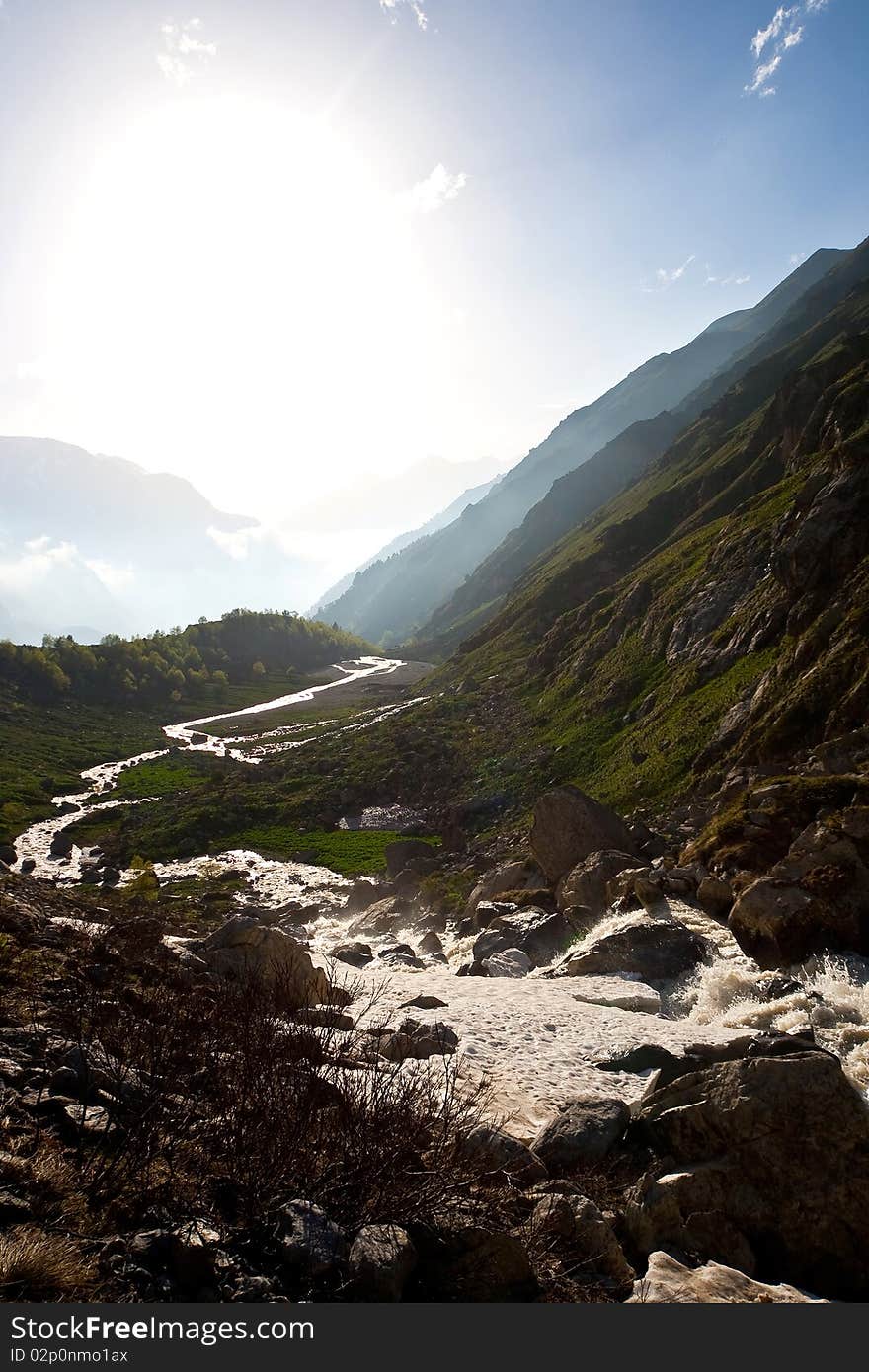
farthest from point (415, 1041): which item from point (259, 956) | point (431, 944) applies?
point (431, 944)

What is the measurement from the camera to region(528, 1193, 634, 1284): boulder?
7.70m

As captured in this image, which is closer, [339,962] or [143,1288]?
[143,1288]

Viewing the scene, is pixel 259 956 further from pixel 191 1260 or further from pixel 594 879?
pixel 191 1260

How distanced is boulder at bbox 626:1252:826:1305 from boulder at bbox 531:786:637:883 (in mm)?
25447

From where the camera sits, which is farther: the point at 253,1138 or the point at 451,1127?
the point at 451,1127

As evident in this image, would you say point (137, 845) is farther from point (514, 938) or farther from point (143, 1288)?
point (143, 1288)

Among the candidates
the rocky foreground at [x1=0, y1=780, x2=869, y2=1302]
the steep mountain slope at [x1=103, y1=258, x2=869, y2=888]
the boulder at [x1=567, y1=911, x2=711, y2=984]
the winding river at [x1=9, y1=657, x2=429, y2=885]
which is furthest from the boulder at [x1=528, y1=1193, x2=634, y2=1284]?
the winding river at [x1=9, y1=657, x2=429, y2=885]

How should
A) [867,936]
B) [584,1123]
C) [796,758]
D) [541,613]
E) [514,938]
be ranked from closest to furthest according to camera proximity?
[584,1123] < [867,936] < [514,938] < [796,758] < [541,613]

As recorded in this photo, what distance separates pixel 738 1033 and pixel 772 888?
197 inches

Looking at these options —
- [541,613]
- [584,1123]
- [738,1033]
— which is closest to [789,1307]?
[584,1123]

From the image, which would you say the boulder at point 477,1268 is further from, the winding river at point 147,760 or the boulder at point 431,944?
the winding river at point 147,760

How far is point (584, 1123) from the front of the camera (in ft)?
37.4

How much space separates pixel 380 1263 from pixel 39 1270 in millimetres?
2885

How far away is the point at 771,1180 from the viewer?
8766 mm
